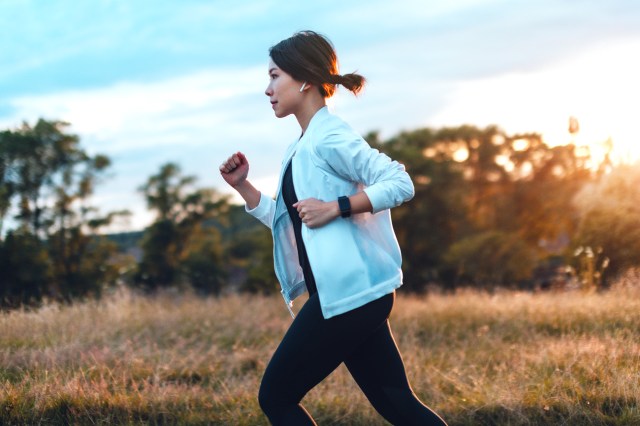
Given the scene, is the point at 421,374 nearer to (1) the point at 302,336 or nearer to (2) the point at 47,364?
(2) the point at 47,364

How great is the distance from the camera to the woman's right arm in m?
3.43

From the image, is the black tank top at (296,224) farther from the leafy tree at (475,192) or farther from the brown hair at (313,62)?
the leafy tree at (475,192)

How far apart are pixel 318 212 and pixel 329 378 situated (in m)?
3.48

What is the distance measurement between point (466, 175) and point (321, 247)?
2309 centimetres

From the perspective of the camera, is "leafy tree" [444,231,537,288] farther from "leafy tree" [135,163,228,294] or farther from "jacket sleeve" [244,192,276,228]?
"jacket sleeve" [244,192,276,228]

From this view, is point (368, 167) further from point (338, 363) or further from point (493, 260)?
point (493, 260)

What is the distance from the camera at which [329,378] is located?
6.05 meters

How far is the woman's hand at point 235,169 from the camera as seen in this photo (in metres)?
3.42

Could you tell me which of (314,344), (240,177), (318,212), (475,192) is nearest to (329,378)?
(240,177)

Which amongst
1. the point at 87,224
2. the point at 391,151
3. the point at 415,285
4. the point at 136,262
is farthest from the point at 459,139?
the point at 87,224

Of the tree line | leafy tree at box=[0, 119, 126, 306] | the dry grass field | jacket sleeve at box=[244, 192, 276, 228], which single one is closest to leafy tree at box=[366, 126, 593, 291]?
the tree line

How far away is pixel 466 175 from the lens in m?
25.3

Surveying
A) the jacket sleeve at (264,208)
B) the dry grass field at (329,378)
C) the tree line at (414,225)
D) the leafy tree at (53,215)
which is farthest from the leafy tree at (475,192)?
the jacket sleeve at (264,208)

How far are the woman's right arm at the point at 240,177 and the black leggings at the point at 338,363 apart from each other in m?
0.79
